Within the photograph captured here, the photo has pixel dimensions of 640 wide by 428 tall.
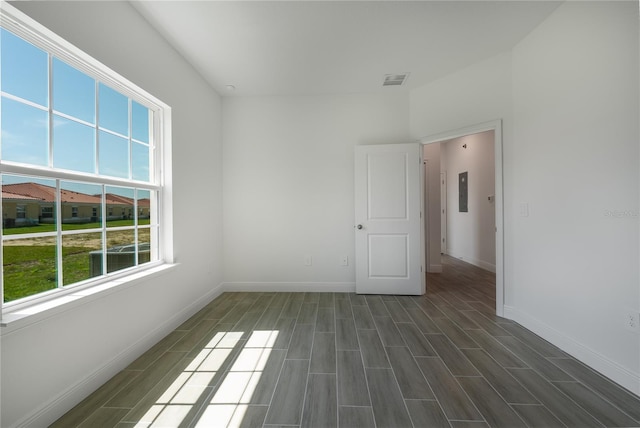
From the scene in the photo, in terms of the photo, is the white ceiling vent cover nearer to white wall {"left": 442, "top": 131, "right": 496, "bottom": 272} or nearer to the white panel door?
the white panel door

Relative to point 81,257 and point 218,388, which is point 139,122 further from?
point 218,388

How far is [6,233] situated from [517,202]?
3.85 meters

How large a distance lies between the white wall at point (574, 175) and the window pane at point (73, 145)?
3.63 meters

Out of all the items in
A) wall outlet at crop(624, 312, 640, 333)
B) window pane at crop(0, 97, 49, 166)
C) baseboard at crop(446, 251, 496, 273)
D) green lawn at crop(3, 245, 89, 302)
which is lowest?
baseboard at crop(446, 251, 496, 273)

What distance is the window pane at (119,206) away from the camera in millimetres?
1843

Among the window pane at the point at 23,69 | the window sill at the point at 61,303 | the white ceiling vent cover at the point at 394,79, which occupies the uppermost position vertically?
the white ceiling vent cover at the point at 394,79

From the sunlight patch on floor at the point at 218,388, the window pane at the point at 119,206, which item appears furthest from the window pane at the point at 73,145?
the sunlight patch on floor at the point at 218,388

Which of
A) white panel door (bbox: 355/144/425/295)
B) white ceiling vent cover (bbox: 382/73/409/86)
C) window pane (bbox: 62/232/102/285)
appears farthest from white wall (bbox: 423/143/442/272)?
window pane (bbox: 62/232/102/285)

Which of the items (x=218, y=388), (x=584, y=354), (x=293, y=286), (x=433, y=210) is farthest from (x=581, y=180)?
(x=293, y=286)

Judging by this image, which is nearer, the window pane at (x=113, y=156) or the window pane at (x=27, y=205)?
the window pane at (x=27, y=205)

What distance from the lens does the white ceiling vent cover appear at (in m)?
2.93

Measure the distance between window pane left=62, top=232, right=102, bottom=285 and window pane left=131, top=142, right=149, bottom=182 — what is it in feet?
2.06

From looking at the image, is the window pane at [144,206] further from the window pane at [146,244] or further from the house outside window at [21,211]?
the house outside window at [21,211]

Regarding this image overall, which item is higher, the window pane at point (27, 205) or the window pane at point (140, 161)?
the window pane at point (140, 161)
